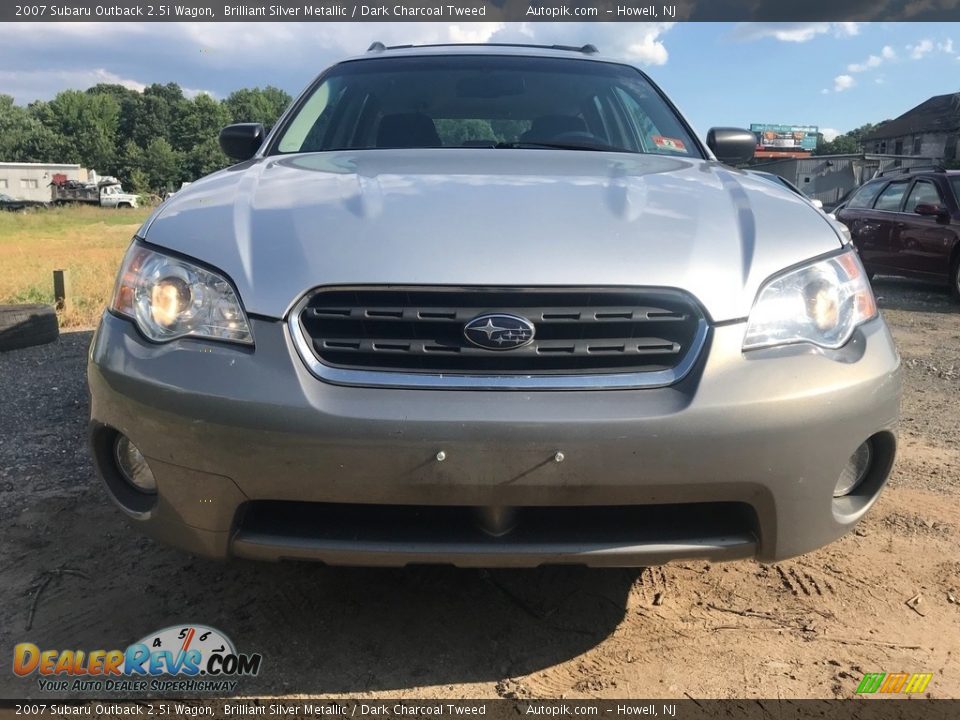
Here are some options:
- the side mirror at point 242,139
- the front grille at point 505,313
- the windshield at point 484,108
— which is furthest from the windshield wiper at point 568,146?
the front grille at point 505,313

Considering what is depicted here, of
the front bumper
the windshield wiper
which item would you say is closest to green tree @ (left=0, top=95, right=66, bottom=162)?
the windshield wiper

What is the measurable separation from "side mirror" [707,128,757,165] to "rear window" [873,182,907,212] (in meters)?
8.38

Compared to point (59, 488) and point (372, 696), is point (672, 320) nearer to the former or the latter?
point (372, 696)

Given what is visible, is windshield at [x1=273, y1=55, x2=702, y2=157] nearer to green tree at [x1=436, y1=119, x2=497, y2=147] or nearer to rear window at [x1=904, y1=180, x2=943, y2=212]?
green tree at [x1=436, y1=119, x2=497, y2=147]

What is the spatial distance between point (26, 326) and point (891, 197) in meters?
10.2

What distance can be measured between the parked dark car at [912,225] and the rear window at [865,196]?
15mm

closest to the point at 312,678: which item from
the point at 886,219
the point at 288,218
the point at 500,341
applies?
the point at 500,341

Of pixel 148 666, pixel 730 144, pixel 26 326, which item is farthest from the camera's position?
pixel 26 326

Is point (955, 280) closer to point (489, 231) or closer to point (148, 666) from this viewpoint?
point (489, 231)

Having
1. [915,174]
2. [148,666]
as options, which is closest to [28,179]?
[915,174]

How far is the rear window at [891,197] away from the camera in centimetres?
1027

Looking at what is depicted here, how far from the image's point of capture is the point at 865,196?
11.1m

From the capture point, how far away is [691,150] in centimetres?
300

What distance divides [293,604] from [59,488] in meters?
1.39
